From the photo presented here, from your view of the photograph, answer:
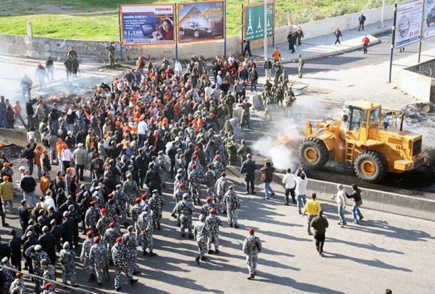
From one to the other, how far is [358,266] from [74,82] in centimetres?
2176

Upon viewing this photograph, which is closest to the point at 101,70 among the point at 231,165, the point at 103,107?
the point at 103,107

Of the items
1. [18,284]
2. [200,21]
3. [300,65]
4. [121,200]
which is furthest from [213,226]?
[200,21]

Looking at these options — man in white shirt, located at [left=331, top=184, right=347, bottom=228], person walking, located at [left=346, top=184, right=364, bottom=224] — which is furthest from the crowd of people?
person walking, located at [left=346, top=184, right=364, bottom=224]

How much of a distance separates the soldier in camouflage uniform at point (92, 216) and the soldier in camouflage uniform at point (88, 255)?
1.45 metres

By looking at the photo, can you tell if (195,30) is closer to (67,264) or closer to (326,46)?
(326,46)

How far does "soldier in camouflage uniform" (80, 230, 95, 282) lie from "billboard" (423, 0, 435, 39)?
87.9 ft

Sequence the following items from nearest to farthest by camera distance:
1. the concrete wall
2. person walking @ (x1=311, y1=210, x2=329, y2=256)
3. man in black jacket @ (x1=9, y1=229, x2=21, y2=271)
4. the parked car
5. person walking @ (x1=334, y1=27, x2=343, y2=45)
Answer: man in black jacket @ (x1=9, y1=229, x2=21, y2=271)
person walking @ (x1=311, y1=210, x2=329, y2=256)
the parked car
the concrete wall
person walking @ (x1=334, y1=27, x2=343, y2=45)

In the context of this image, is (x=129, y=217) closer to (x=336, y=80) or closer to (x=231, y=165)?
(x=231, y=165)

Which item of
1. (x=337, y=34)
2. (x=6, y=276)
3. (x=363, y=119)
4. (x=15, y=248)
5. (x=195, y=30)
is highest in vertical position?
(x=195, y=30)

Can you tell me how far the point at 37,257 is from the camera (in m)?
14.7

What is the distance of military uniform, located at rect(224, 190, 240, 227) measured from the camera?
17.8m

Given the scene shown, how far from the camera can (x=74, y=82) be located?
33.7 m

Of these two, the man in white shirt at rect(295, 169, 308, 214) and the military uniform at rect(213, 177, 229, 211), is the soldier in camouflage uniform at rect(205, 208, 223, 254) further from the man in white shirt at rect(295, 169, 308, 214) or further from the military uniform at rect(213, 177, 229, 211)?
the man in white shirt at rect(295, 169, 308, 214)

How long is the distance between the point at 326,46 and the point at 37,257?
31509 mm
